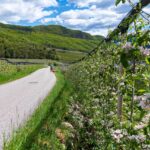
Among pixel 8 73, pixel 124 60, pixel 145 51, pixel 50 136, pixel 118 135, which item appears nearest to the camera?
pixel 124 60

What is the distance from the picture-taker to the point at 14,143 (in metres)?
7.94

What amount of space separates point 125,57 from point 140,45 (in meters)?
0.47

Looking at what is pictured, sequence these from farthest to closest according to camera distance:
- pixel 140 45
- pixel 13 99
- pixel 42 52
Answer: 1. pixel 42 52
2. pixel 13 99
3. pixel 140 45

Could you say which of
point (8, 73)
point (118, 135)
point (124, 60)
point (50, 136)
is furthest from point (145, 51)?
point (8, 73)

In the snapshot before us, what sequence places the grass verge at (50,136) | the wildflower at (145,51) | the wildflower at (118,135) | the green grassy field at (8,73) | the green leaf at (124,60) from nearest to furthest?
the green leaf at (124,60)
the wildflower at (145,51)
the wildflower at (118,135)
the grass verge at (50,136)
the green grassy field at (8,73)

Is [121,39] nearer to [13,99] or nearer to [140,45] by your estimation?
[140,45]

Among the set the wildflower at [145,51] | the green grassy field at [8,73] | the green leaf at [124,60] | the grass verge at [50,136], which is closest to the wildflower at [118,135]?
the wildflower at [145,51]

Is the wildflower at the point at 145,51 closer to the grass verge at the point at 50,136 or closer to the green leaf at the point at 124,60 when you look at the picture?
the green leaf at the point at 124,60

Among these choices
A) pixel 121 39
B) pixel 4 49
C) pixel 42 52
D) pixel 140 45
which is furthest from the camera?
pixel 42 52

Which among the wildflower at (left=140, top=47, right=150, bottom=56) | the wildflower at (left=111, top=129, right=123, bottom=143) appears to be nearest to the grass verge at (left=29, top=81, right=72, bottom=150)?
the wildflower at (left=111, top=129, right=123, bottom=143)

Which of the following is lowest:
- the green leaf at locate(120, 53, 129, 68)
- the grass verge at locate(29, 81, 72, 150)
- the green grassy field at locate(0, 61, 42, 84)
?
the green grassy field at locate(0, 61, 42, 84)

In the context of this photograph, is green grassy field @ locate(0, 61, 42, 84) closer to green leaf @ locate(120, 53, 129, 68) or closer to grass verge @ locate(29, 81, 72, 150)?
grass verge @ locate(29, 81, 72, 150)

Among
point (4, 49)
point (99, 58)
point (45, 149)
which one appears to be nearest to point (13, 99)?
point (99, 58)

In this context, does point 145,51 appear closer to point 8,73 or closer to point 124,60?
point 124,60
